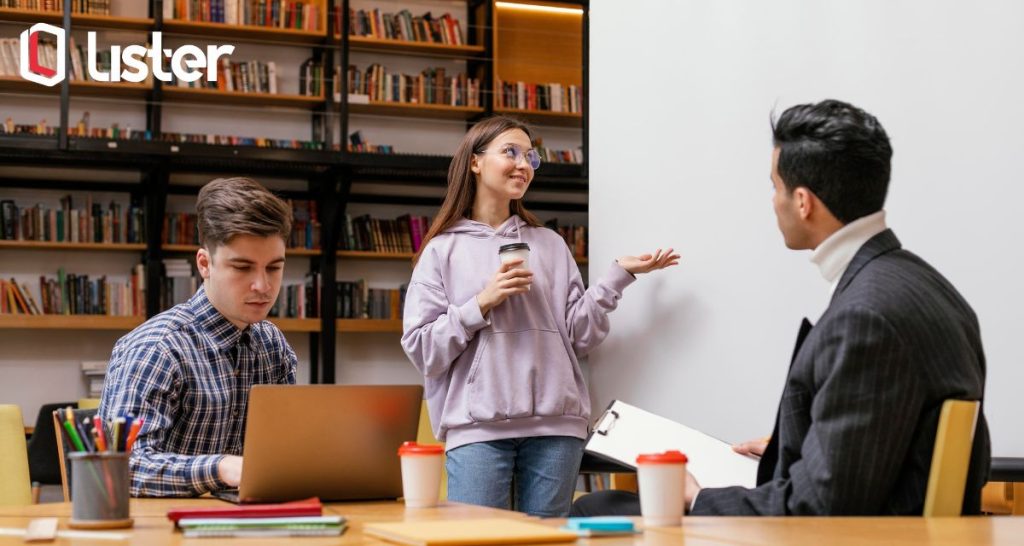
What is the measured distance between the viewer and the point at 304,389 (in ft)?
5.11

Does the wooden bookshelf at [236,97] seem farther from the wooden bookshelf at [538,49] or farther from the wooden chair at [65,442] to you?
the wooden chair at [65,442]

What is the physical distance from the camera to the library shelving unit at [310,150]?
21.2 ft

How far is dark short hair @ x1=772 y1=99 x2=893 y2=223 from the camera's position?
5.09 feet

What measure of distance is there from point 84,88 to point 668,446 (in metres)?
5.49

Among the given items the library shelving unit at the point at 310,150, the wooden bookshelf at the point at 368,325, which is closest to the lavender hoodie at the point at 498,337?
the library shelving unit at the point at 310,150

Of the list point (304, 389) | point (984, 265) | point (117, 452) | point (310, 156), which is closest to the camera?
point (117, 452)

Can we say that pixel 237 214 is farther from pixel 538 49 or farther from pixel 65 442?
pixel 538 49

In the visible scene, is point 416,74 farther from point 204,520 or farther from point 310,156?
point 204,520

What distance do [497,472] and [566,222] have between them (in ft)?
17.4

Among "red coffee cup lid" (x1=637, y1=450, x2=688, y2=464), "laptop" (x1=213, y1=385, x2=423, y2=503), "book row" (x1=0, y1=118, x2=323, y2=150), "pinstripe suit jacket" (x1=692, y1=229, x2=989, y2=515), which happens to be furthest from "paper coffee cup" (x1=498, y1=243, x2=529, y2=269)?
"book row" (x1=0, y1=118, x2=323, y2=150)

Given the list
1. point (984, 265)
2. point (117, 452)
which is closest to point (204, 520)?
point (117, 452)

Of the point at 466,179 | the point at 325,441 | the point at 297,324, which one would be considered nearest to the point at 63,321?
the point at 297,324

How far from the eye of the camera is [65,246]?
6656mm

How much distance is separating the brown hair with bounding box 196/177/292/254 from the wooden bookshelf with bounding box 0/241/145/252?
5039 millimetres
